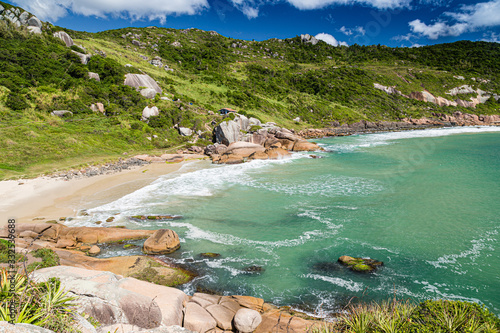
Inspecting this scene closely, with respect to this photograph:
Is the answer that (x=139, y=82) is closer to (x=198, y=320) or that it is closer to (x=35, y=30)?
(x=35, y=30)

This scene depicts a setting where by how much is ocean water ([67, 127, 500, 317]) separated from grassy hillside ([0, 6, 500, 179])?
17.9 metres

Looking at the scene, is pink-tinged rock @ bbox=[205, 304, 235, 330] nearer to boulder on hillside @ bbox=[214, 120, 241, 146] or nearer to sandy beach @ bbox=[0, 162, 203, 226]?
sandy beach @ bbox=[0, 162, 203, 226]

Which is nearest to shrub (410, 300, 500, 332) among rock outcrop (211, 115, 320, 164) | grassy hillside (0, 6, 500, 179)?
grassy hillside (0, 6, 500, 179)

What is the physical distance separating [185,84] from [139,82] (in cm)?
2117

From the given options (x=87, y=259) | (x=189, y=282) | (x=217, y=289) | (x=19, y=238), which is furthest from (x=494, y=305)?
(x=19, y=238)

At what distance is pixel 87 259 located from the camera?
1225 centimetres

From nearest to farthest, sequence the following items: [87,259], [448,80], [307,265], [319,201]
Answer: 1. [87,259]
2. [307,265]
3. [319,201]
4. [448,80]

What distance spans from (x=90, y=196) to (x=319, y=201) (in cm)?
2044

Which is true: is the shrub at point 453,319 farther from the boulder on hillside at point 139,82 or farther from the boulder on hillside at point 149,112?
the boulder on hillside at point 139,82

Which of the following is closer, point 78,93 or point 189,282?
point 189,282

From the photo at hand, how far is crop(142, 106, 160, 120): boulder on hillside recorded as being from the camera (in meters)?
49.5

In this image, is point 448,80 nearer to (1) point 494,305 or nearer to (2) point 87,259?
(1) point 494,305

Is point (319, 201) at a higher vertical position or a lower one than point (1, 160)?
lower

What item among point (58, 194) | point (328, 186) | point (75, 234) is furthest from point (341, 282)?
point (58, 194)
